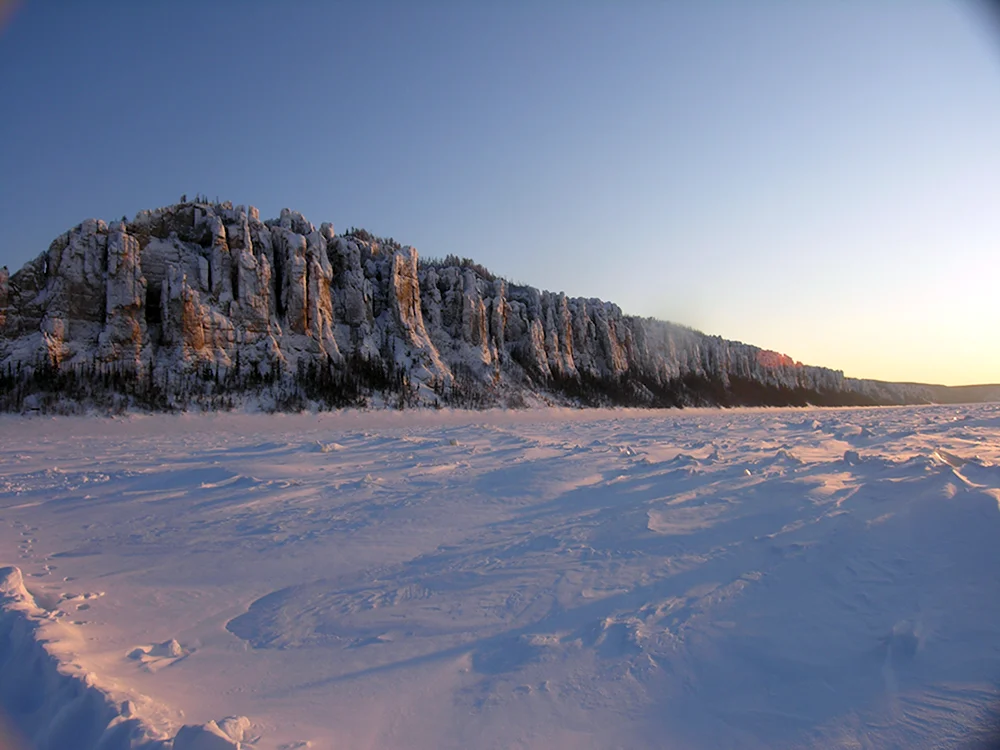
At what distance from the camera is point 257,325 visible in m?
33.7

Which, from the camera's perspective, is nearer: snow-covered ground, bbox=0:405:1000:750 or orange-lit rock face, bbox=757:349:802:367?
snow-covered ground, bbox=0:405:1000:750

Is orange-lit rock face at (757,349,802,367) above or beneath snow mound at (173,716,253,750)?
above

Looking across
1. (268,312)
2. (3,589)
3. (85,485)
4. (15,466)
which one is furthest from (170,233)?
(3,589)

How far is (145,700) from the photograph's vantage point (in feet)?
10.5

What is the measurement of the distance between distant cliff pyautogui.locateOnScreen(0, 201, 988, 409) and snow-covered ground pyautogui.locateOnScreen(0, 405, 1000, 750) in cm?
2388

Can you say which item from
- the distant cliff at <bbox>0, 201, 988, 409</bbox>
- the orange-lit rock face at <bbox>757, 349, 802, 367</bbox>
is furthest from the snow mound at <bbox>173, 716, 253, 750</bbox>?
the orange-lit rock face at <bbox>757, 349, 802, 367</bbox>

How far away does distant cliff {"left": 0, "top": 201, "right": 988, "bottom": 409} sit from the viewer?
91.4 ft

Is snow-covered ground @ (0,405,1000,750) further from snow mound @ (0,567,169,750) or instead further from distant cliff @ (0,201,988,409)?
distant cliff @ (0,201,988,409)

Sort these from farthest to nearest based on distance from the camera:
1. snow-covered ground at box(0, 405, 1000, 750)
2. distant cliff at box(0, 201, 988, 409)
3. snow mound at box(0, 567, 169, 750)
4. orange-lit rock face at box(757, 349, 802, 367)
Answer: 1. orange-lit rock face at box(757, 349, 802, 367)
2. distant cliff at box(0, 201, 988, 409)
3. snow-covered ground at box(0, 405, 1000, 750)
4. snow mound at box(0, 567, 169, 750)

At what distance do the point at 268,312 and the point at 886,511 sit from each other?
3575 centimetres

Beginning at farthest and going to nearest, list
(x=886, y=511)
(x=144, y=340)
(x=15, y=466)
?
(x=144, y=340)
(x=15, y=466)
(x=886, y=511)

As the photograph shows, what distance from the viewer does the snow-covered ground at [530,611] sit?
3.13 meters

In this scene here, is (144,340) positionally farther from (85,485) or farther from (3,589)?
(3,589)

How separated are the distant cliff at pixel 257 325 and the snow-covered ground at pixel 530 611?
23884mm
